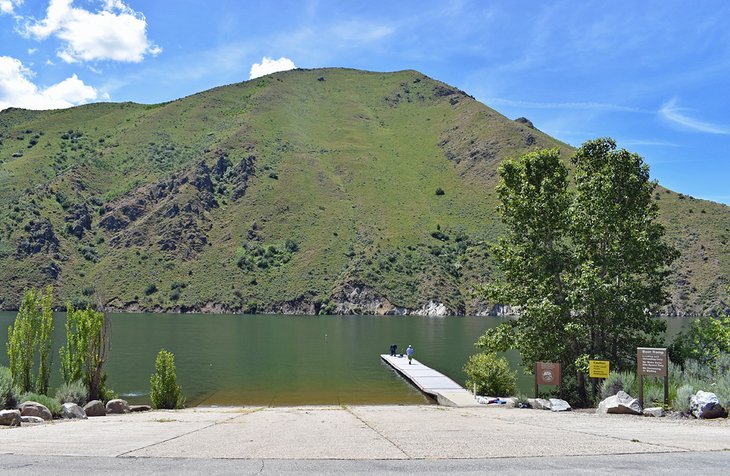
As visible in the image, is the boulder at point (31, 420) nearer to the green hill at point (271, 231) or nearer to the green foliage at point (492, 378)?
the green foliage at point (492, 378)

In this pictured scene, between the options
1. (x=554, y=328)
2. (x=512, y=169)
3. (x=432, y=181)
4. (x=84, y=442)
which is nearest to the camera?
(x=84, y=442)

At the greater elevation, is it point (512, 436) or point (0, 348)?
point (512, 436)

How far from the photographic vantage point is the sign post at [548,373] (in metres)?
21.8

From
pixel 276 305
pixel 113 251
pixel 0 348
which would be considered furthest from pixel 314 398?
pixel 113 251

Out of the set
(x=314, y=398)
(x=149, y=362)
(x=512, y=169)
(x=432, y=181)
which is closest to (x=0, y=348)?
(x=149, y=362)

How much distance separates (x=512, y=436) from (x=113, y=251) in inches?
6586

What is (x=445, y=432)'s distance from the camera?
41.8 ft

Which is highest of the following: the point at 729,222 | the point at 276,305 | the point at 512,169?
the point at 729,222

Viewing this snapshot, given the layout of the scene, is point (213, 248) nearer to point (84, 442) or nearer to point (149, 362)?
point (149, 362)

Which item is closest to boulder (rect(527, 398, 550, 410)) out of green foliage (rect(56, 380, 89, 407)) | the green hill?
green foliage (rect(56, 380, 89, 407))

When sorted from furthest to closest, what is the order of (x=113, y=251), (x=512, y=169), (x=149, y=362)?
(x=113, y=251) < (x=149, y=362) < (x=512, y=169)

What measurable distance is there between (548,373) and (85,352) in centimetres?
1956

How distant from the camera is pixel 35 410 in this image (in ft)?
56.9

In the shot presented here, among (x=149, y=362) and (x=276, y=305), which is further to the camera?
(x=276, y=305)
